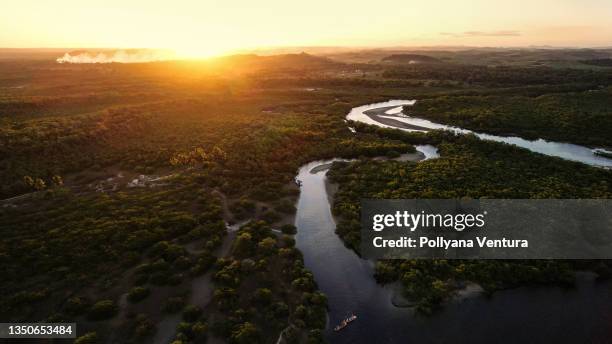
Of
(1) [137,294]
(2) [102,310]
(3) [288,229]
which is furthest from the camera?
(3) [288,229]

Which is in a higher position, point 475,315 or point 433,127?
point 433,127

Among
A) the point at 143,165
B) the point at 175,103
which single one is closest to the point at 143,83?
the point at 175,103

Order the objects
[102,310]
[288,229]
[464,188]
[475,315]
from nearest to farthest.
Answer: [102,310]
[475,315]
[288,229]
[464,188]

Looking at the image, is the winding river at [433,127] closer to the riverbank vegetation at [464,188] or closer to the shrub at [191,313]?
the riverbank vegetation at [464,188]

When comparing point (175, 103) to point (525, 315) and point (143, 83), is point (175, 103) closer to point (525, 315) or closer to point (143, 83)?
point (143, 83)

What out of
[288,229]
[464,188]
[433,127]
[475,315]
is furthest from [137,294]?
[433,127]

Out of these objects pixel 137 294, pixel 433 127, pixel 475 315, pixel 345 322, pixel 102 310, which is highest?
pixel 433 127

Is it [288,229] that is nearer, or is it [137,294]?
[137,294]

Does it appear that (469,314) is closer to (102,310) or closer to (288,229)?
(288,229)
